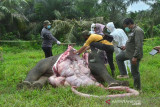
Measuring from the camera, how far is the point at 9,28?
15.6m

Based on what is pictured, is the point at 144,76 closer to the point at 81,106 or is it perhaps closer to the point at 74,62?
the point at 74,62

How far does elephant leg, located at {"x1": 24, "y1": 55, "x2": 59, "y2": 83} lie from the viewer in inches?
192

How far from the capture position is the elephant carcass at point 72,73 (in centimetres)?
464

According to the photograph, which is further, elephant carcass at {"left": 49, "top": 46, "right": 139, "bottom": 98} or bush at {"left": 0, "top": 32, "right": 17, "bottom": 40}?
bush at {"left": 0, "top": 32, "right": 17, "bottom": 40}

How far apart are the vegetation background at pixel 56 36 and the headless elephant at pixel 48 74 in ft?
0.76

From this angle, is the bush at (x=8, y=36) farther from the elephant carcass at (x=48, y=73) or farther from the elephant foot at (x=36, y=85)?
the elephant foot at (x=36, y=85)

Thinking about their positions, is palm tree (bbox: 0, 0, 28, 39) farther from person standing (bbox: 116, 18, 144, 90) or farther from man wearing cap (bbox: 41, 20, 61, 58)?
A: person standing (bbox: 116, 18, 144, 90)

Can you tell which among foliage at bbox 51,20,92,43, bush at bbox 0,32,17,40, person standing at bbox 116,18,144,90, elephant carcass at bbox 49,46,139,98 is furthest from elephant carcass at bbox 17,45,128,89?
bush at bbox 0,32,17,40

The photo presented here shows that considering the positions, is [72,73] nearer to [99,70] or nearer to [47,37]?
[99,70]

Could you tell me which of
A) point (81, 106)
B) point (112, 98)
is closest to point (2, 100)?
point (81, 106)

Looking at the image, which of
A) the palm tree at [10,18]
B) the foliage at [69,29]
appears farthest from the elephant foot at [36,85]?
the palm tree at [10,18]

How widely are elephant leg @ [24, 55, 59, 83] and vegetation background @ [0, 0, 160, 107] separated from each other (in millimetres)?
424

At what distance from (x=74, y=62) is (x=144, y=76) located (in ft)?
6.57

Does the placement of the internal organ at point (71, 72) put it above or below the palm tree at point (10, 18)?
below
